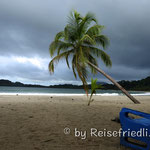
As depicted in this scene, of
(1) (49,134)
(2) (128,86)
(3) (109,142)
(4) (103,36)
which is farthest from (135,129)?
(2) (128,86)

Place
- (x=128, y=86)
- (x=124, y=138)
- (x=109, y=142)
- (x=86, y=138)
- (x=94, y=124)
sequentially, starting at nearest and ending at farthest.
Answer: (x=124, y=138) < (x=109, y=142) < (x=86, y=138) < (x=94, y=124) < (x=128, y=86)

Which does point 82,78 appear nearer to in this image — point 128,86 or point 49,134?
point 49,134

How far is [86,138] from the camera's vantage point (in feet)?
8.20

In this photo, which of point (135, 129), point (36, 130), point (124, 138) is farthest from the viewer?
point (36, 130)

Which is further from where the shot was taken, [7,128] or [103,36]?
[103,36]

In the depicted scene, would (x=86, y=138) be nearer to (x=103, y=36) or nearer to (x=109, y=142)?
(x=109, y=142)

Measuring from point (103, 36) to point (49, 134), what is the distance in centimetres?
975

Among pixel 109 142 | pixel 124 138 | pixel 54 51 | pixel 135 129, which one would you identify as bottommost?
pixel 109 142

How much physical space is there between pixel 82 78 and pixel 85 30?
3935mm

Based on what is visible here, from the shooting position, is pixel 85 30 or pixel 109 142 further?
pixel 85 30

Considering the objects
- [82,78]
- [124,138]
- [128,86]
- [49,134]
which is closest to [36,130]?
[49,134]

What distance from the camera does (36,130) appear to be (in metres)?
2.83

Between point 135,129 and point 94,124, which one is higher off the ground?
point 135,129

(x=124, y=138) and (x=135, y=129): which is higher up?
(x=135, y=129)
